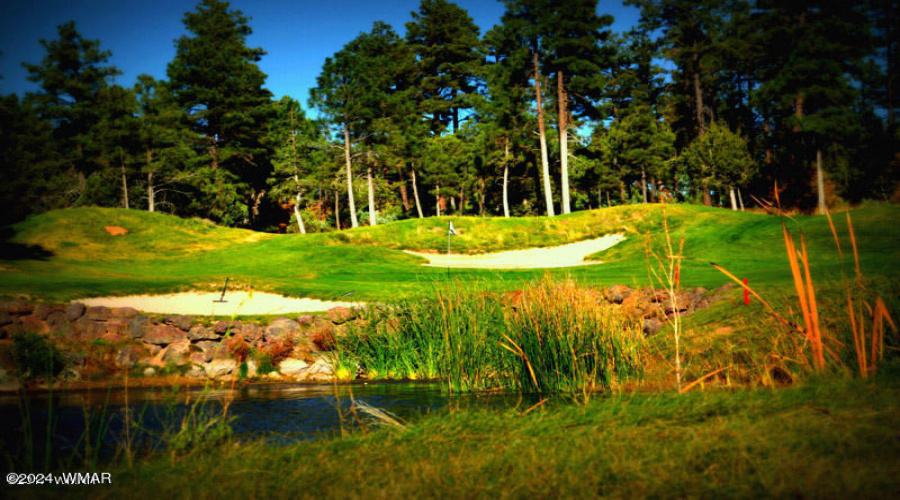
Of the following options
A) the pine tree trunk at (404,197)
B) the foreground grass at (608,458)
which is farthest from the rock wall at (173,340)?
the pine tree trunk at (404,197)

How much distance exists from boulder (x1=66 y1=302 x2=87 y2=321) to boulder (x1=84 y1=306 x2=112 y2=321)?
0.11 meters

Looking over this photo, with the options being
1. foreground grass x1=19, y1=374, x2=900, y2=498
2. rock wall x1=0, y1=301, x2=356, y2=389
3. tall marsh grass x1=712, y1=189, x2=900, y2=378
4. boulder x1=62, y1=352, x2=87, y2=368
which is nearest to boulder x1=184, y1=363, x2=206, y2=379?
rock wall x1=0, y1=301, x2=356, y2=389

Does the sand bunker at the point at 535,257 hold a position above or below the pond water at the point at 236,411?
above

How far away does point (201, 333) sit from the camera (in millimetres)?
10523

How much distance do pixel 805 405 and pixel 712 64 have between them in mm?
45995

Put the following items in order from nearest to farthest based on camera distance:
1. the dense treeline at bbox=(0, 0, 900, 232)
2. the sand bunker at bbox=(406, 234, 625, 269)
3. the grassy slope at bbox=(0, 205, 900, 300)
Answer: the grassy slope at bbox=(0, 205, 900, 300) → the sand bunker at bbox=(406, 234, 625, 269) → the dense treeline at bbox=(0, 0, 900, 232)

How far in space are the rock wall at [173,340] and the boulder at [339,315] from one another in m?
0.02

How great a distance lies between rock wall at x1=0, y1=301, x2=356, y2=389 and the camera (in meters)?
9.60

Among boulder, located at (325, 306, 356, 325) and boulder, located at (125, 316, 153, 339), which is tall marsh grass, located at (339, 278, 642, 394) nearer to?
boulder, located at (325, 306, 356, 325)

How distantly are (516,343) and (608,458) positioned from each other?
3529 mm

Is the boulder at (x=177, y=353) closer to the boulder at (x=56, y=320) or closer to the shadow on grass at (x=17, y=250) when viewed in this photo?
the boulder at (x=56, y=320)

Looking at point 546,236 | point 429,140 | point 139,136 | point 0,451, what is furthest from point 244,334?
point 429,140

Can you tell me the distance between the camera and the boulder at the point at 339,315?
34.9 feet

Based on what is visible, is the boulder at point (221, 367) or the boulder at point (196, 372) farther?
the boulder at point (221, 367)
